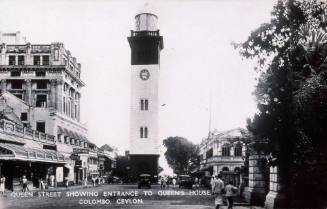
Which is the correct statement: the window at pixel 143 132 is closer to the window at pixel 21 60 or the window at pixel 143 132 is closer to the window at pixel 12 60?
the window at pixel 21 60

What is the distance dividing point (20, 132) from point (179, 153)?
133 ft

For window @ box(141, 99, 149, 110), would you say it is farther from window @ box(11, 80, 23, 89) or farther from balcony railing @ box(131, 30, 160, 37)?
window @ box(11, 80, 23, 89)

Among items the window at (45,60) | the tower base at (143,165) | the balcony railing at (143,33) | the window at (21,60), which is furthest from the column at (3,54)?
the tower base at (143,165)

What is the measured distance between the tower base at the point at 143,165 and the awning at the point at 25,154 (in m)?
11.4

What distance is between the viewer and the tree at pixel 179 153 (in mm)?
68125

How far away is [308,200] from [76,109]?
32.2 m

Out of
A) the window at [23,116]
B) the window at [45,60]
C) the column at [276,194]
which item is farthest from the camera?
the window at [45,60]

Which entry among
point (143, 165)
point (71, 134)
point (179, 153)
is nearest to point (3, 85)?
point (71, 134)

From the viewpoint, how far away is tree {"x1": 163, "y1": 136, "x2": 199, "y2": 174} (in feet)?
224

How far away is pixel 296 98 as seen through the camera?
12.9 metres

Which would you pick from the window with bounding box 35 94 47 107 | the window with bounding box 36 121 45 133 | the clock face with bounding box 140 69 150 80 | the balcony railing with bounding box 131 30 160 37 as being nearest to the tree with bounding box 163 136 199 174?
the clock face with bounding box 140 69 150 80

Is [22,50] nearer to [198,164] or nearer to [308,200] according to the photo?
[308,200]

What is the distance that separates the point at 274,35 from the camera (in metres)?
14.7

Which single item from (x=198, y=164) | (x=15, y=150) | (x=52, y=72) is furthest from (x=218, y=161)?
(x=15, y=150)
